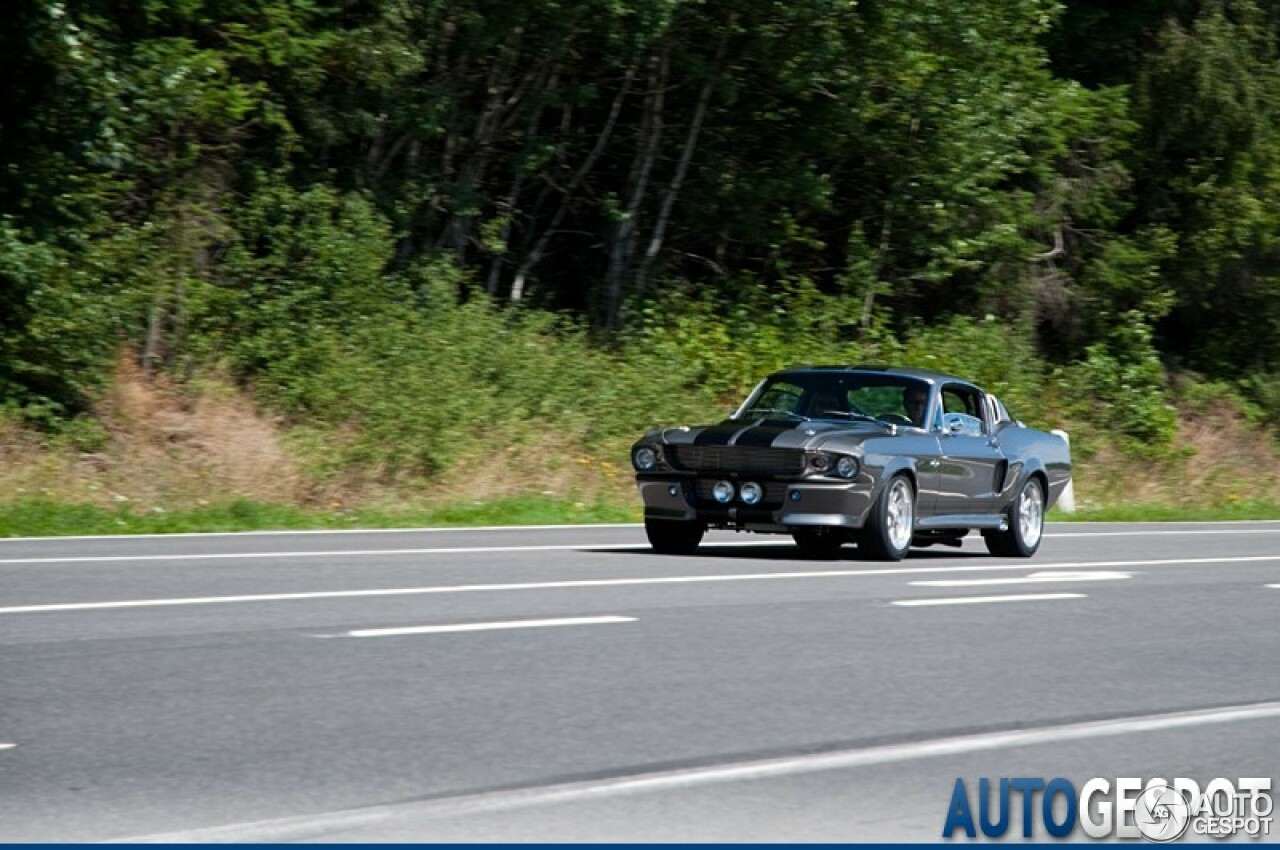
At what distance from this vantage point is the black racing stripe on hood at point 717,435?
1588 centimetres

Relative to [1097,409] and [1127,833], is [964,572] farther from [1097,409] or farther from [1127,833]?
[1097,409]

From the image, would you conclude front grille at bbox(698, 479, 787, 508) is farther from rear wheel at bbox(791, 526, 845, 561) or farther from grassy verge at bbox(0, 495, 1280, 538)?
grassy verge at bbox(0, 495, 1280, 538)

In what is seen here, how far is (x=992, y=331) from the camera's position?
31.8 meters

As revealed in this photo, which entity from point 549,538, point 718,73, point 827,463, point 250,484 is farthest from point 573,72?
point 827,463

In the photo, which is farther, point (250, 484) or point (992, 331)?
point (992, 331)

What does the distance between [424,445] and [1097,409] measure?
14.4 meters

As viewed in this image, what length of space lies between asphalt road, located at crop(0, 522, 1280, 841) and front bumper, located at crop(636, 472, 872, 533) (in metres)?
0.72

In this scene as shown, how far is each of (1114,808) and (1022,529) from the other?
11.7 meters

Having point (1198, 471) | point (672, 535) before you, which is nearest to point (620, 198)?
point (1198, 471)

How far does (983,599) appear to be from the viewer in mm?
13156

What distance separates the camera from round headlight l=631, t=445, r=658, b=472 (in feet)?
52.8

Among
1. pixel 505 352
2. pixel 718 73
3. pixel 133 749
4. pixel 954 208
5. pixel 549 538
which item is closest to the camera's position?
pixel 133 749

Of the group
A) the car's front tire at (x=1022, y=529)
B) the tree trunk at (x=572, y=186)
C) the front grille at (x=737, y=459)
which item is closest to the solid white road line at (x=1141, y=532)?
the car's front tire at (x=1022, y=529)

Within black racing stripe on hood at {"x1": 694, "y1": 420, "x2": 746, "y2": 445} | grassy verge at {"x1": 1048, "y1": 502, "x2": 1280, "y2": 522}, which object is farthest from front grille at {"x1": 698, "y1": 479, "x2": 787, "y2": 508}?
grassy verge at {"x1": 1048, "y1": 502, "x2": 1280, "y2": 522}
